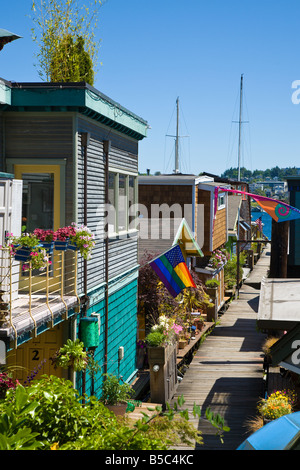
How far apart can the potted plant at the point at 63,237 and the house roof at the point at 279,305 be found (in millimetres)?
4761

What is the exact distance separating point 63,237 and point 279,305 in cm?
586

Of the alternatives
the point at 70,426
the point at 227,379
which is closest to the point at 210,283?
the point at 227,379

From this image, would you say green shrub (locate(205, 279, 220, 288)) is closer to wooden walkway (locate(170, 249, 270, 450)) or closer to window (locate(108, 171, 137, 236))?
wooden walkway (locate(170, 249, 270, 450))

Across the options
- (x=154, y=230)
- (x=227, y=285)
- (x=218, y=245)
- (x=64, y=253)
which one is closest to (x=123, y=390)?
(x=64, y=253)

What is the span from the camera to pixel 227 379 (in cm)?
1881

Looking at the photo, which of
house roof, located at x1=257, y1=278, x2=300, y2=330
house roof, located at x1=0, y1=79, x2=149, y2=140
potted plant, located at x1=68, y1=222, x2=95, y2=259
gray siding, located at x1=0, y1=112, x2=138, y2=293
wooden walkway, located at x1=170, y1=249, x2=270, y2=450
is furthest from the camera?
wooden walkway, located at x1=170, y1=249, x2=270, y2=450

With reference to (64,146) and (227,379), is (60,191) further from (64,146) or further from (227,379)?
(227,379)

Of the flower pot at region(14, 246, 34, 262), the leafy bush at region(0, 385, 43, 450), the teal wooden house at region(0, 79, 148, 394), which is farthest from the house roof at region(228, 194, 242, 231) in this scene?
the leafy bush at region(0, 385, 43, 450)

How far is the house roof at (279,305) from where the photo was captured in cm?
1328

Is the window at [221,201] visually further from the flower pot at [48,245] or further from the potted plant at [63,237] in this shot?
the flower pot at [48,245]

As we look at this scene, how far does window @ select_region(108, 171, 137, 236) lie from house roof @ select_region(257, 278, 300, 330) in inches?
167

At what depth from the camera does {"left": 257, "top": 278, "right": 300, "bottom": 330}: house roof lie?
13281mm

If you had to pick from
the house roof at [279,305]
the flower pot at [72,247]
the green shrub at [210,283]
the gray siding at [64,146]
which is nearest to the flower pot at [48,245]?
the flower pot at [72,247]
